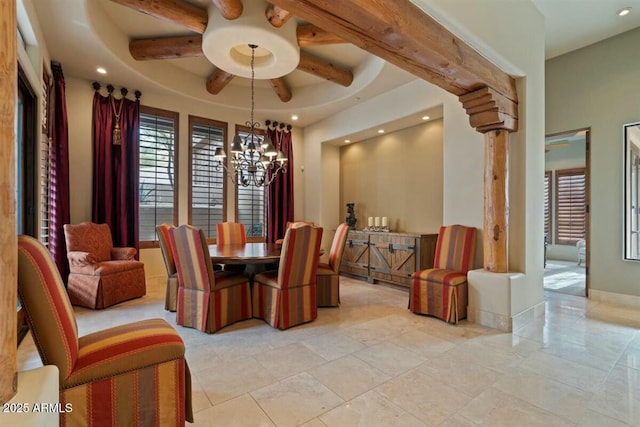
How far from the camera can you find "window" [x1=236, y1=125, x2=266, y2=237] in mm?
5957

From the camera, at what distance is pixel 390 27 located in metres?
1.93

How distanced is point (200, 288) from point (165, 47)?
10.1 ft

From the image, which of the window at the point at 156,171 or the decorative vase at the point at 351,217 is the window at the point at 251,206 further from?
the decorative vase at the point at 351,217

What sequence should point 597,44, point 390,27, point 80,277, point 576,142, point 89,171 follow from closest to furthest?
point 390,27 → point 80,277 → point 597,44 → point 89,171 → point 576,142

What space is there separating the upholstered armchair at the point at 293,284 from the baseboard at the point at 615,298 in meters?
3.75

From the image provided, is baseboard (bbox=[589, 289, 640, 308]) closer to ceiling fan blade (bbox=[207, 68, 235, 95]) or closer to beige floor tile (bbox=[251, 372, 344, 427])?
beige floor tile (bbox=[251, 372, 344, 427])

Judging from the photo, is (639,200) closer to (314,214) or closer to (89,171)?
(314,214)

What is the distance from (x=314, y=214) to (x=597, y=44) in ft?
16.3

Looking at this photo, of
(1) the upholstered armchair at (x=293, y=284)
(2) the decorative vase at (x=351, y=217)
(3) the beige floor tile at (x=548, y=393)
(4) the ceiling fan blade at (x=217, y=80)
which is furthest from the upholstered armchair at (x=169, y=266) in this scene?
(2) the decorative vase at (x=351, y=217)

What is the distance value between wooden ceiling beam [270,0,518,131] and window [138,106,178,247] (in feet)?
13.4

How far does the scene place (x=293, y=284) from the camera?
3.11 m

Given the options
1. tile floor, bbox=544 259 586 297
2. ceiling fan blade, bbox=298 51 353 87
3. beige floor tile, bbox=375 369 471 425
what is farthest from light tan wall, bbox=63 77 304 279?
tile floor, bbox=544 259 586 297

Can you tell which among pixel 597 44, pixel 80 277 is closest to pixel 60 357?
pixel 80 277

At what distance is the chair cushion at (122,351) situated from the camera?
1.34 m
